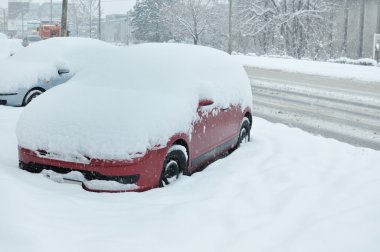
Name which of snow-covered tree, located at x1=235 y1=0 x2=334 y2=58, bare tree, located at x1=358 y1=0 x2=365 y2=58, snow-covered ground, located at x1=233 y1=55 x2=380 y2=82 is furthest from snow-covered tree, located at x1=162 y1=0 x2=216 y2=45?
snow-covered ground, located at x1=233 y1=55 x2=380 y2=82

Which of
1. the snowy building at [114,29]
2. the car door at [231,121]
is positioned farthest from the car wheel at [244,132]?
the snowy building at [114,29]

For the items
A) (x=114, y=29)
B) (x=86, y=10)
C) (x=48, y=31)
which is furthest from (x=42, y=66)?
(x=114, y=29)

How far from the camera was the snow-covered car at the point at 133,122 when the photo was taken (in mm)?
4645

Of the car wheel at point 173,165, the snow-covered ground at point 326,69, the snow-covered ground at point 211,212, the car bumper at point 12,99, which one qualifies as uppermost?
the snow-covered ground at point 326,69

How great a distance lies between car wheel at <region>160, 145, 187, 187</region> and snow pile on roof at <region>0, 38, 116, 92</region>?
201 inches

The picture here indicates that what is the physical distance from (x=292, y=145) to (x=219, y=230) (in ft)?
12.1

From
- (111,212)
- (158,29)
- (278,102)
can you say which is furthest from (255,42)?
(111,212)

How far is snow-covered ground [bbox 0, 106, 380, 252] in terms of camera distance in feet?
12.4

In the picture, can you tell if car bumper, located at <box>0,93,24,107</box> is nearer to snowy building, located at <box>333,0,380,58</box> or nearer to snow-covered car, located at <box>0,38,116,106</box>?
snow-covered car, located at <box>0,38,116,106</box>

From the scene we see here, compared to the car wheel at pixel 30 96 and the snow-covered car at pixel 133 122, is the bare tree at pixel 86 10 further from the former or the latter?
the snow-covered car at pixel 133 122

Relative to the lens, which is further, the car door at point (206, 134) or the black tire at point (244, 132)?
the black tire at point (244, 132)

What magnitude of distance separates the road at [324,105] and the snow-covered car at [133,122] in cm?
365

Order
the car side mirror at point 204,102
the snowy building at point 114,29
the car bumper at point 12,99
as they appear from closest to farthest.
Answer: the car side mirror at point 204,102
the car bumper at point 12,99
the snowy building at point 114,29

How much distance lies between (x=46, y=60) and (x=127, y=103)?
6.25 m
